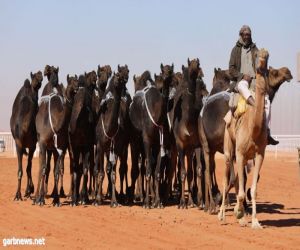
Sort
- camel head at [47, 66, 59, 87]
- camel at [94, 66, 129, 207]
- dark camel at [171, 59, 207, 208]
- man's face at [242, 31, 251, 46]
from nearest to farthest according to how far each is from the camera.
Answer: man's face at [242, 31, 251, 46], dark camel at [171, 59, 207, 208], camel at [94, 66, 129, 207], camel head at [47, 66, 59, 87]

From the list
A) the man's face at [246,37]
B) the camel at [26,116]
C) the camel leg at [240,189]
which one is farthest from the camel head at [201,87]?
the camel leg at [240,189]

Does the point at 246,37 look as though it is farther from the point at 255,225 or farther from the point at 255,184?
the point at 255,225

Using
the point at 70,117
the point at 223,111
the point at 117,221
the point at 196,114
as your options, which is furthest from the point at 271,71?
the point at 70,117

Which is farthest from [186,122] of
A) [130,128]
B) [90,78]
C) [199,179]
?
[90,78]

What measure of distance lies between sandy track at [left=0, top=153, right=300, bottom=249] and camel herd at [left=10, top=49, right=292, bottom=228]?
2.66 feet

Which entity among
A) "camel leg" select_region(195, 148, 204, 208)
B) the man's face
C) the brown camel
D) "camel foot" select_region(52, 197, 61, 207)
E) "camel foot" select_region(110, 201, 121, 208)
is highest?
the man's face

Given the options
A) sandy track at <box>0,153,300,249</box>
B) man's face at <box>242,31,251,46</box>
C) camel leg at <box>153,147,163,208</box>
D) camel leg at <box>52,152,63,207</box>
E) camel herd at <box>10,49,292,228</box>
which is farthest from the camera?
camel leg at <box>52,152,63,207</box>

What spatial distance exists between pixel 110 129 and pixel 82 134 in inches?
32.5

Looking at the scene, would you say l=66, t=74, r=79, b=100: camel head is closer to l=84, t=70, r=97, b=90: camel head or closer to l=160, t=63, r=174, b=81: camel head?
l=84, t=70, r=97, b=90: camel head

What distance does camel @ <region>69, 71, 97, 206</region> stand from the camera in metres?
17.9

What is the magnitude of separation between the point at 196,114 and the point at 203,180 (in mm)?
1481

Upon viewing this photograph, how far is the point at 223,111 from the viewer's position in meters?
16.0

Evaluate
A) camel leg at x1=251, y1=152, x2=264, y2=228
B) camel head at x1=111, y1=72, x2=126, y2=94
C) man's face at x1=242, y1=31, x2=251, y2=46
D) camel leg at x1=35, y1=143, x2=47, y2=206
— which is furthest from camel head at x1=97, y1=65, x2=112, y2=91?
camel leg at x1=251, y1=152, x2=264, y2=228

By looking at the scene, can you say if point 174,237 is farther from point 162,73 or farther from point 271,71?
point 162,73
